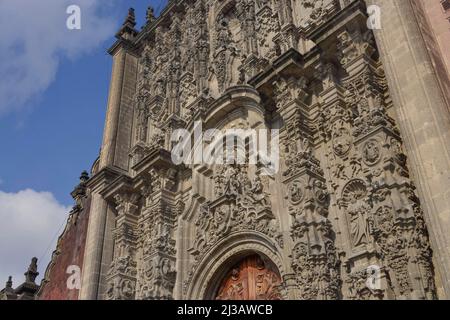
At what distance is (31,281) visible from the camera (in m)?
21.2

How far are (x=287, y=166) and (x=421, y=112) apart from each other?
2.80m

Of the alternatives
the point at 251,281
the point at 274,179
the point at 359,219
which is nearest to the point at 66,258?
the point at 251,281

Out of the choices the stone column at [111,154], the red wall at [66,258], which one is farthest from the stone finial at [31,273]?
the stone column at [111,154]

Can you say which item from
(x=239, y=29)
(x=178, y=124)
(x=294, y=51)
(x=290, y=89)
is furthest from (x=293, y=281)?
(x=239, y=29)

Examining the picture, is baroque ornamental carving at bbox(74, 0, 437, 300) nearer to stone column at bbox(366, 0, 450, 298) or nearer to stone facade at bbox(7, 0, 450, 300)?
stone facade at bbox(7, 0, 450, 300)

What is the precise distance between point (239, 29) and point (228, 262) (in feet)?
20.1

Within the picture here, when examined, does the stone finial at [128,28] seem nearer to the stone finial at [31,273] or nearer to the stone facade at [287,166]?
the stone facade at [287,166]

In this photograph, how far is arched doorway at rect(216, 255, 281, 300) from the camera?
32.3 ft

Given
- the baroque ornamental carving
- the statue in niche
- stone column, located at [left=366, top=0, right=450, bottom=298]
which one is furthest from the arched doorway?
stone column, located at [left=366, top=0, right=450, bottom=298]

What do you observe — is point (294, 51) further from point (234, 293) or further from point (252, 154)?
point (234, 293)

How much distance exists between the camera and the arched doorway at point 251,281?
32.3 ft

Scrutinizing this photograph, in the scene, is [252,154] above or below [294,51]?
below

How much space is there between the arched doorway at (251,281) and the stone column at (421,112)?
357 centimetres

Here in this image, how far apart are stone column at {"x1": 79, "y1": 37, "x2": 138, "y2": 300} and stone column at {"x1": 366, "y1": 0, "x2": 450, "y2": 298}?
333 inches
